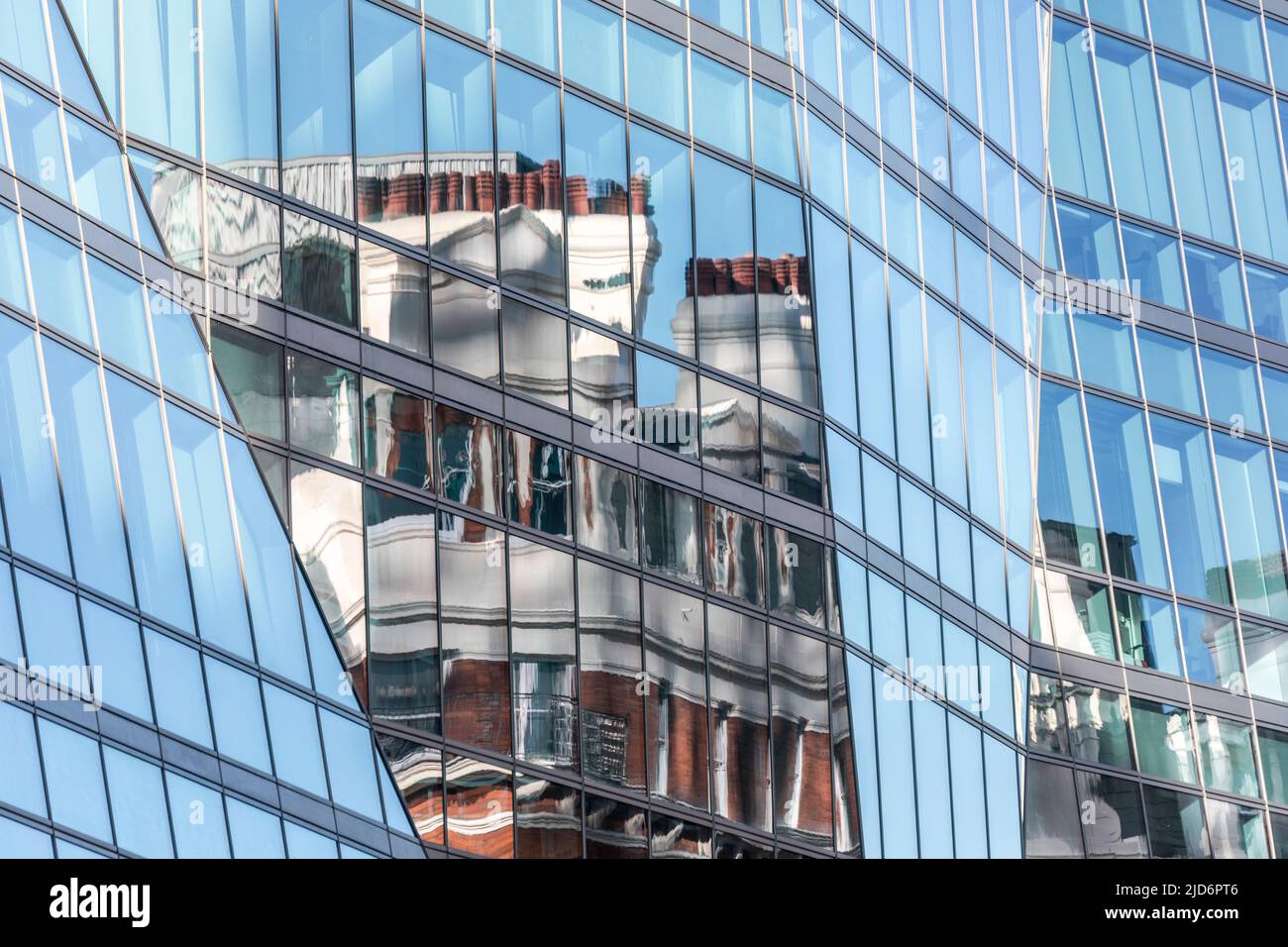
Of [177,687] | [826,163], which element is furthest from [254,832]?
[826,163]

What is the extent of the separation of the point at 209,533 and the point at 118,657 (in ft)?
7.36

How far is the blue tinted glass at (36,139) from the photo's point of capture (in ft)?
78.5

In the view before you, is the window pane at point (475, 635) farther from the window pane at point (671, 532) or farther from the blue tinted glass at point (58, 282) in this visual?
the blue tinted glass at point (58, 282)

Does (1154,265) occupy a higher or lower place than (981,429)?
higher

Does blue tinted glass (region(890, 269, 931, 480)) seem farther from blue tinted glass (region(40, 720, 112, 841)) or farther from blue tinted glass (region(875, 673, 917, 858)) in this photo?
blue tinted glass (region(40, 720, 112, 841))

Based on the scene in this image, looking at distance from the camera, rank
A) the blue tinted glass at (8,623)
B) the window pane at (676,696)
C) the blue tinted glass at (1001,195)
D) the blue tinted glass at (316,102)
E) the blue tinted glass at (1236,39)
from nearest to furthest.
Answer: the blue tinted glass at (8,623)
the blue tinted glass at (316,102)
the window pane at (676,696)
the blue tinted glass at (1001,195)
the blue tinted glass at (1236,39)

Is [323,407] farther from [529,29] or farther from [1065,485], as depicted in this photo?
[1065,485]

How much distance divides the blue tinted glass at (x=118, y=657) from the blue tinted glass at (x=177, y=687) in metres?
0.18

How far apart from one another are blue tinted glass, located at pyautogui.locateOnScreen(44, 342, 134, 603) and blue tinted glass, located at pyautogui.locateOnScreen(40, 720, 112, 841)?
2030 mm

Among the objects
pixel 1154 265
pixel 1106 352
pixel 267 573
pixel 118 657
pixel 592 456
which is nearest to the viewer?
pixel 118 657

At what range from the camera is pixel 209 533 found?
25.5 metres

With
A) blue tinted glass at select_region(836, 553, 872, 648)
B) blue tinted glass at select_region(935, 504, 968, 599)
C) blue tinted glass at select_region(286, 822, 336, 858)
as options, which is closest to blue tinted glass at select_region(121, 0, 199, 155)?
blue tinted glass at select_region(286, 822, 336, 858)

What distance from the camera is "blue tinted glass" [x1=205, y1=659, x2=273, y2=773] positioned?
2534 cm

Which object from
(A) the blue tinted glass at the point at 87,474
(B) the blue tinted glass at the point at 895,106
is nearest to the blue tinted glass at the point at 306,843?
(A) the blue tinted glass at the point at 87,474
